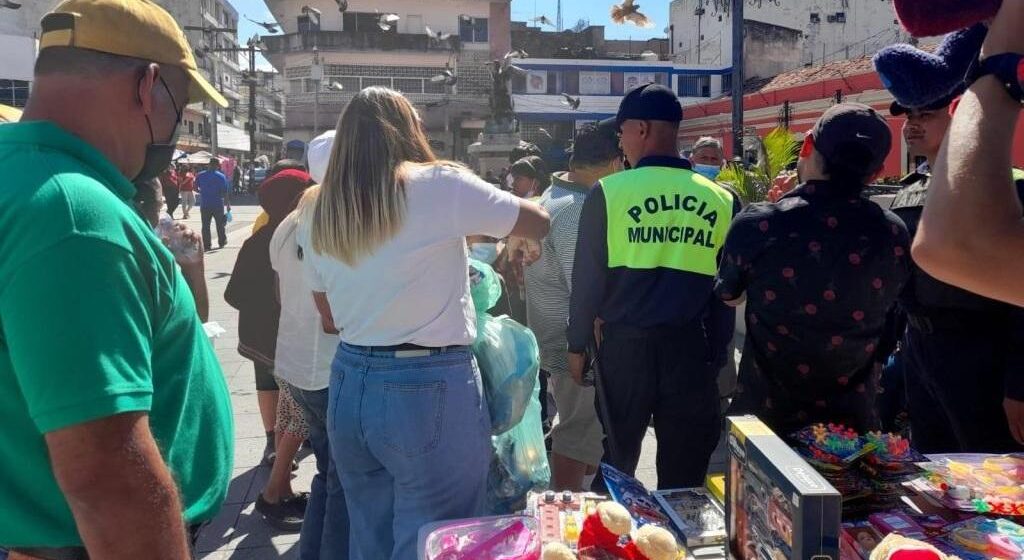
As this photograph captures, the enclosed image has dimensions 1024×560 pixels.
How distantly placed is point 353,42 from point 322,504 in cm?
4245

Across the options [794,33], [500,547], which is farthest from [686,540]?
[794,33]

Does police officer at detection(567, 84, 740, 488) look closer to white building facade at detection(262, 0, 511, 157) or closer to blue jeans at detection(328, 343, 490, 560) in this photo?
blue jeans at detection(328, 343, 490, 560)

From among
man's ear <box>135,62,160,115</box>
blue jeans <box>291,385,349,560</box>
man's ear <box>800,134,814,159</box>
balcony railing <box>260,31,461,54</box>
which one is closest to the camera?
man's ear <box>135,62,160,115</box>

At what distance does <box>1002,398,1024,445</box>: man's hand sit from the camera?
7.93 feet

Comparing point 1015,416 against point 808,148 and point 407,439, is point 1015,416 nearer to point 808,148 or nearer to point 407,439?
point 808,148

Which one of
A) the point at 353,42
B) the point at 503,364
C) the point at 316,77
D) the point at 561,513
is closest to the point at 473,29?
the point at 353,42

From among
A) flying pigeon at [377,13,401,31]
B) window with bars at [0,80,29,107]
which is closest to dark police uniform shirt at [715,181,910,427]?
flying pigeon at [377,13,401,31]

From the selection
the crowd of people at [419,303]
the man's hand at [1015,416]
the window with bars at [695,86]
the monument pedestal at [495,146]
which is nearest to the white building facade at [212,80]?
the monument pedestal at [495,146]

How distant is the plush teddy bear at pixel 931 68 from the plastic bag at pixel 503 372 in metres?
1.47

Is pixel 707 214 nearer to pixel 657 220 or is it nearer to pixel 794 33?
pixel 657 220

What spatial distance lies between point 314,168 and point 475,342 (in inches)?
36.9

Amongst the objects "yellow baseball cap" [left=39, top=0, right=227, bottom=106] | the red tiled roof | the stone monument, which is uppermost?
the red tiled roof

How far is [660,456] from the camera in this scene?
2873 mm

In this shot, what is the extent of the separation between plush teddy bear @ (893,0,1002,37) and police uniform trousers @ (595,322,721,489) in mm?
1715
